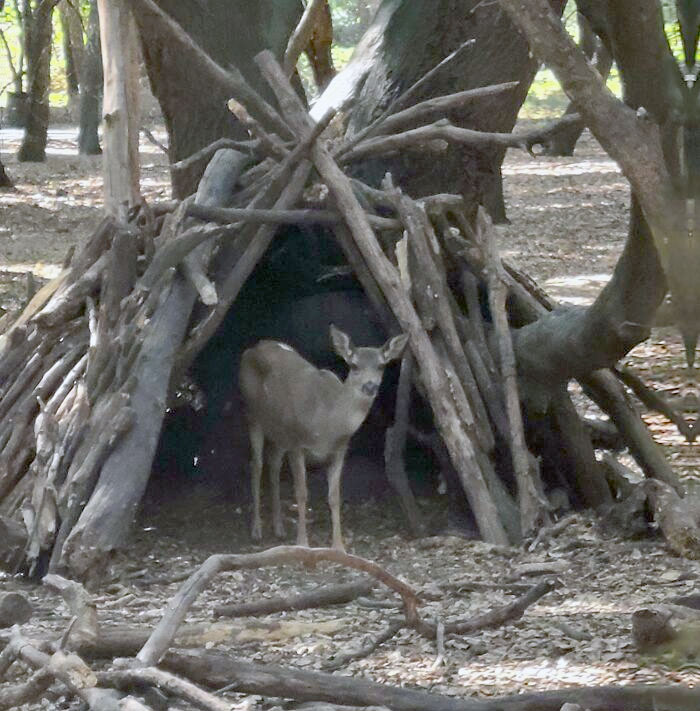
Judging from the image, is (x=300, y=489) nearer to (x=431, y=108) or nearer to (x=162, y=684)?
(x=431, y=108)

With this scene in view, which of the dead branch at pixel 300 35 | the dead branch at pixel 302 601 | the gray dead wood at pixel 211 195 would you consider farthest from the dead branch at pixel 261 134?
the dead branch at pixel 302 601

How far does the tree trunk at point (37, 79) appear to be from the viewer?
2556 centimetres

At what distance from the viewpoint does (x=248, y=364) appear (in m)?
8.08

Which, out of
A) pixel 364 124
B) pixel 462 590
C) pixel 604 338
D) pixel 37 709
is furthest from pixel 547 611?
pixel 364 124

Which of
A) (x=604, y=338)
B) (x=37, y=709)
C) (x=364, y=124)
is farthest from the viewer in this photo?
(x=364, y=124)

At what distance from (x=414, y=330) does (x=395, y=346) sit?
15 centimetres

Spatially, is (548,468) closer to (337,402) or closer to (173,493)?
(337,402)


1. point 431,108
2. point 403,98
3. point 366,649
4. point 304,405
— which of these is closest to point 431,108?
point 431,108

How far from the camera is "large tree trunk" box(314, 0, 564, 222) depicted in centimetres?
848

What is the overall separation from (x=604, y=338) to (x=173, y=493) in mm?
3103

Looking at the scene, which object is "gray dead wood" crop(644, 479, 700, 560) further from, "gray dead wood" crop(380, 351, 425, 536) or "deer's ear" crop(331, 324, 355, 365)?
"deer's ear" crop(331, 324, 355, 365)

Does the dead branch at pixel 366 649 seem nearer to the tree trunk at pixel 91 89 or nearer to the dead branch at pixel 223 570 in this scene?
the dead branch at pixel 223 570

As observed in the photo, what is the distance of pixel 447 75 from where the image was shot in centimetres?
855

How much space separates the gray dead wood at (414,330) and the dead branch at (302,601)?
1556mm
